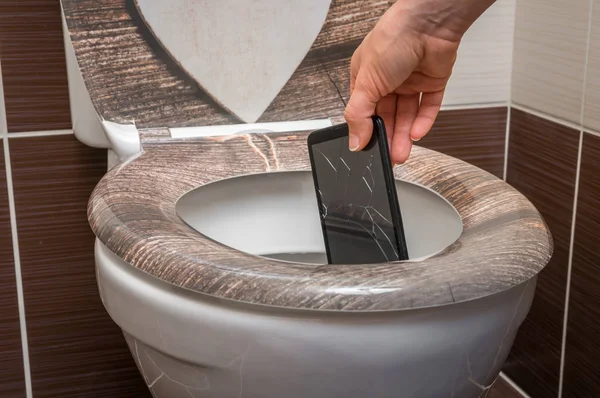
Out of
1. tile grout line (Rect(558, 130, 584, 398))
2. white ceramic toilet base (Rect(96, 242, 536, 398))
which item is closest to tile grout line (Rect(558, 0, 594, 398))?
tile grout line (Rect(558, 130, 584, 398))

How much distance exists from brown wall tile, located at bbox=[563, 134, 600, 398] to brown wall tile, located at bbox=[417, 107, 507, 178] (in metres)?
0.20

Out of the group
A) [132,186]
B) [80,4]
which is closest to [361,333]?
[132,186]

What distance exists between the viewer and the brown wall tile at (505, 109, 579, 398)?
40.4 inches

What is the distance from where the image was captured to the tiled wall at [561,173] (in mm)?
968

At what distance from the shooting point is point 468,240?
1.88 feet

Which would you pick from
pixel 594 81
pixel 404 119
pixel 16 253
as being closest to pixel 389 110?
pixel 404 119

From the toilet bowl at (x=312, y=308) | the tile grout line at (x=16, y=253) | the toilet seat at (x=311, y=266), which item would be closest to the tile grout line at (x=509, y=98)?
the toilet seat at (x=311, y=266)

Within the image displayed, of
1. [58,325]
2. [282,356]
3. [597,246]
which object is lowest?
[58,325]

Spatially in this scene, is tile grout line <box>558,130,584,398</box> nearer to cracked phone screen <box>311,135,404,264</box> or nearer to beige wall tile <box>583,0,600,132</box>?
beige wall tile <box>583,0,600,132</box>

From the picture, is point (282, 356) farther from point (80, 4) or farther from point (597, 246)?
point (597, 246)

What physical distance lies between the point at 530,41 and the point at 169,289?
769 mm

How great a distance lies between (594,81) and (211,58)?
498 millimetres

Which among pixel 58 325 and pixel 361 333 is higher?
pixel 361 333

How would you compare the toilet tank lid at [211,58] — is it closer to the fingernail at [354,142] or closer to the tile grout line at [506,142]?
the fingernail at [354,142]
